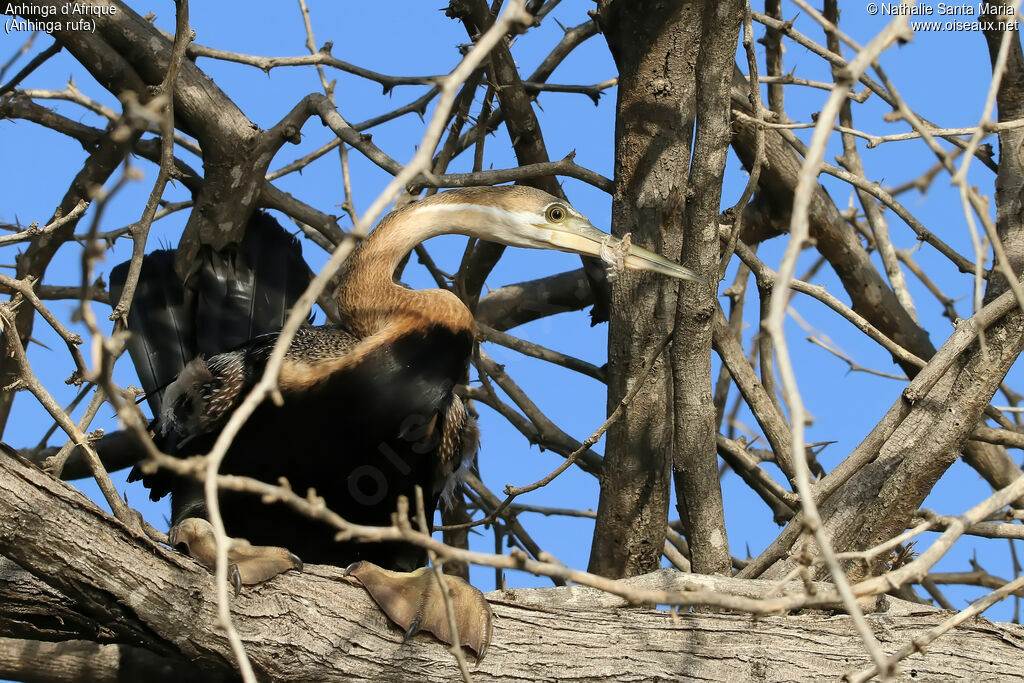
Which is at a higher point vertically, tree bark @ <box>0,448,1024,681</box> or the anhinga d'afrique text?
the anhinga d'afrique text

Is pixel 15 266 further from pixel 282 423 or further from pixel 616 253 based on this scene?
pixel 616 253

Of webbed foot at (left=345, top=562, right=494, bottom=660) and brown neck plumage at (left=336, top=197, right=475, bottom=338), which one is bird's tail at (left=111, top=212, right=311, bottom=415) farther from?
webbed foot at (left=345, top=562, right=494, bottom=660)

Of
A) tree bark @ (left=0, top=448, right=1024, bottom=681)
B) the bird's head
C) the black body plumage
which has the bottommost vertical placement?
tree bark @ (left=0, top=448, right=1024, bottom=681)

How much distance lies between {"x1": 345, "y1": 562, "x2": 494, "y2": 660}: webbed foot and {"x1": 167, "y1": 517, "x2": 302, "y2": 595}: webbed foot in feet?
0.62

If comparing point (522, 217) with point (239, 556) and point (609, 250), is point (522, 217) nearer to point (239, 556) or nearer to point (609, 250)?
point (609, 250)

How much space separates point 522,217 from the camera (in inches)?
140

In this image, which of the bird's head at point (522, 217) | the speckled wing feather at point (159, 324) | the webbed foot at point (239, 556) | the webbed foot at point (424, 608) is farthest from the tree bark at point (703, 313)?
the speckled wing feather at point (159, 324)

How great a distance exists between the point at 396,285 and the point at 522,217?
483mm

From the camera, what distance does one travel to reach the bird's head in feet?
11.6

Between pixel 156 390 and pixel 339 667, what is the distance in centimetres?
194

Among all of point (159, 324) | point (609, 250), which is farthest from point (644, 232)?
point (159, 324)

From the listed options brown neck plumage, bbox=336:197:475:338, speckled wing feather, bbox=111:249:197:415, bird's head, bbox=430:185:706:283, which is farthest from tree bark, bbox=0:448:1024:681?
speckled wing feather, bbox=111:249:197:415

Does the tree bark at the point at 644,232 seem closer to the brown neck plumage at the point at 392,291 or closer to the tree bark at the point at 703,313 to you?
the tree bark at the point at 703,313

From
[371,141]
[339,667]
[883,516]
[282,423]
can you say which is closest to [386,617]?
[339,667]
